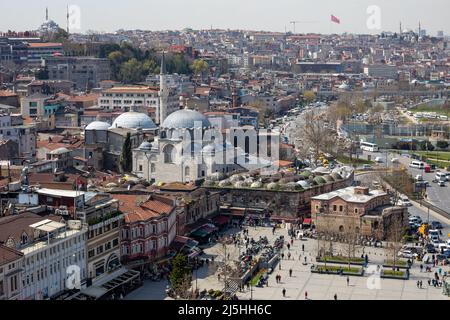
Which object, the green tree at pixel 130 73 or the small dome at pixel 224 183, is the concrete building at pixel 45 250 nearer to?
the small dome at pixel 224 183

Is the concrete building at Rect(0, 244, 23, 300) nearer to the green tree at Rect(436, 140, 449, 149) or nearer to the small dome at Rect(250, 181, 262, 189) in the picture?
the small dome at Rect(250, 181, 262, 189)

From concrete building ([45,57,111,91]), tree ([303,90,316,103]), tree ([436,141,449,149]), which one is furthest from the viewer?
tree ([303,90,316,103])

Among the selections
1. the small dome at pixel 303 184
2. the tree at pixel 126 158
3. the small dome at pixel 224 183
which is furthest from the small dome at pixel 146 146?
the small dome at pixel 303 184

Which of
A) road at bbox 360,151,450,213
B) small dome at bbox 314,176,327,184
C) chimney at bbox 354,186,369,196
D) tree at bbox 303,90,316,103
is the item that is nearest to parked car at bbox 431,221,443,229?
chimney at bbox 354,186,369,196

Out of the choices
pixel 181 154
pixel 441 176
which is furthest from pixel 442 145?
pixel 181 154

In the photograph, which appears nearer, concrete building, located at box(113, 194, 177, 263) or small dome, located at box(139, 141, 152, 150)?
concrete building, located at box(113, 194, 177, 263)

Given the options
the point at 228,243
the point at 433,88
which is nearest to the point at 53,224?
the point at 228,243

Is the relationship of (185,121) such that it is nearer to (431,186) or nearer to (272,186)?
(272,186)
